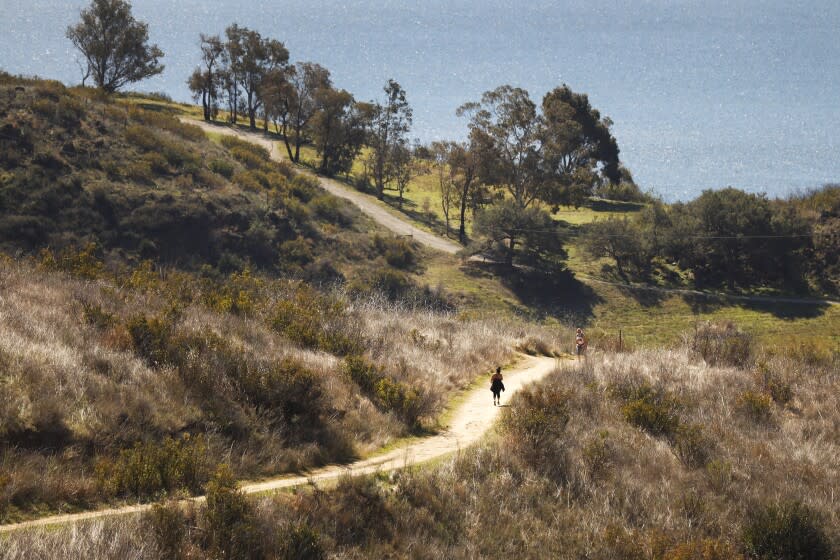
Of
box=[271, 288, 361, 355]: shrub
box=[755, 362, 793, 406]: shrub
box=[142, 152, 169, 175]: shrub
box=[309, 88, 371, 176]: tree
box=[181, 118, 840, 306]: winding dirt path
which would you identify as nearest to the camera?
box=[271, 288, 361, 355]: shrub

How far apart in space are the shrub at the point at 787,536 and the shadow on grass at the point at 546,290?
31280 millimetres

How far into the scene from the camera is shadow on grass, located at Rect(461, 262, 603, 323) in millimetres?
41500

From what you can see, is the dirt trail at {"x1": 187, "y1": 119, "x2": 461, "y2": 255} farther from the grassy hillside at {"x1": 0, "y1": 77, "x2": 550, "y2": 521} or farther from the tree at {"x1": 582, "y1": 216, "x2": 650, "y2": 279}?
the grassy hillside at {"x1": 0, "y1": 77, "x2": 550, "y2": 521}

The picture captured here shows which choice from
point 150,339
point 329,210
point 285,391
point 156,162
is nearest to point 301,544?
point 285,391

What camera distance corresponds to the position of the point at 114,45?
66.2m

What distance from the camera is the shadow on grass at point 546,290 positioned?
41.5 meters

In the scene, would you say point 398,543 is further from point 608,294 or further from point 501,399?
point 608,294

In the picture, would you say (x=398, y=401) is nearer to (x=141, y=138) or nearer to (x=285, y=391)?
(x=285, y=391)

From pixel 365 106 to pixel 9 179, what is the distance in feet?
126

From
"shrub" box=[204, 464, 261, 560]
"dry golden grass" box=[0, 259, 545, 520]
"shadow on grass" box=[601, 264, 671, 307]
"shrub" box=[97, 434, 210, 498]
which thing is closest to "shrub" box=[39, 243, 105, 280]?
"dry golden grass" box=[0, 259, 545, 520]

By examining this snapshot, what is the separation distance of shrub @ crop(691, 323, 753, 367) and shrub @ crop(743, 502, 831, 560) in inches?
429

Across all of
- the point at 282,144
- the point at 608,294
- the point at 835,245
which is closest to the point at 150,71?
the point at 282,144

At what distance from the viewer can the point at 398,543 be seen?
7.61 meters

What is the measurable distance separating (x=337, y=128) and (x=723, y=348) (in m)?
50.2
